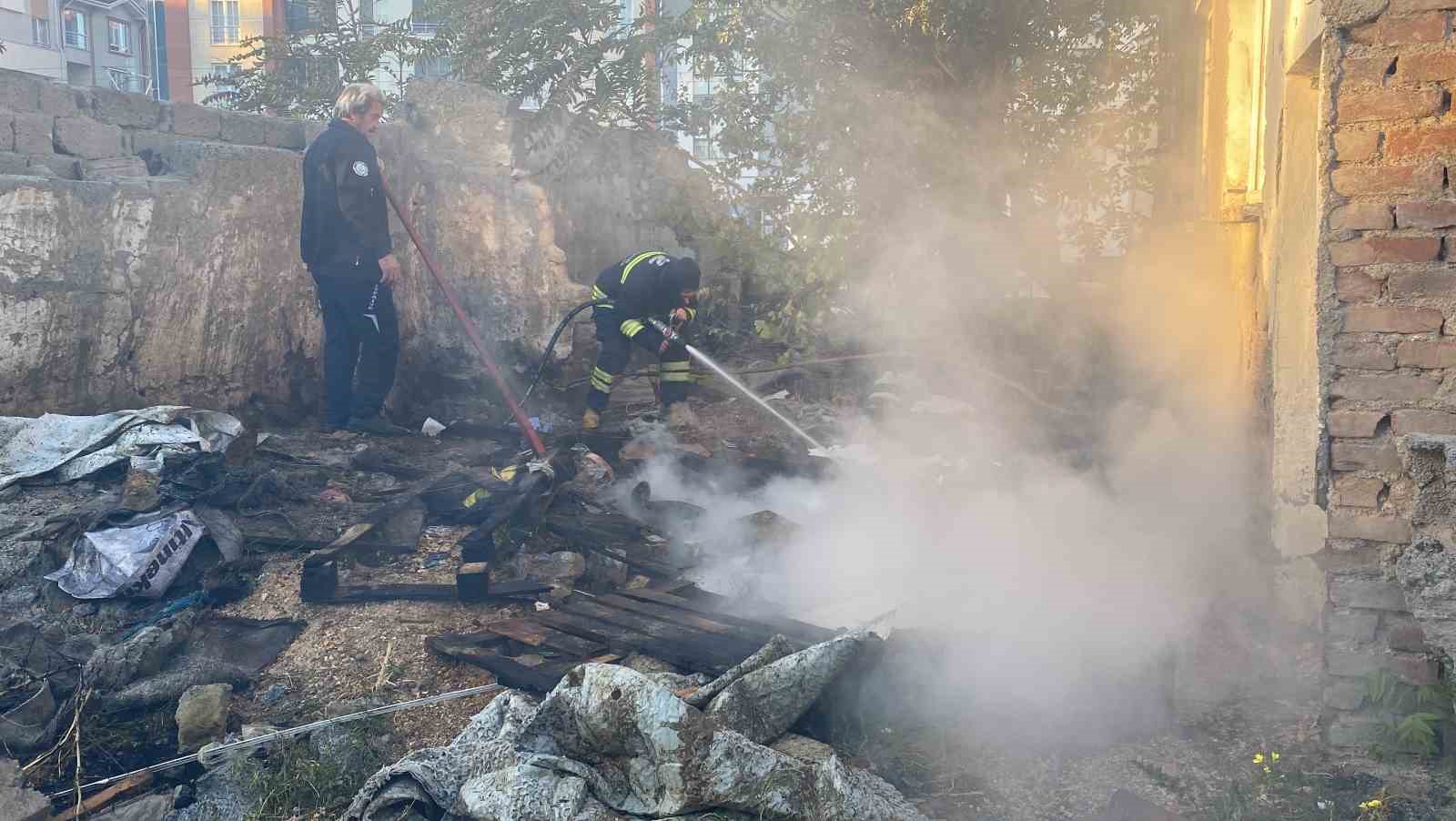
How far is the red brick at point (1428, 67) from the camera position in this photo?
3162 millimetres

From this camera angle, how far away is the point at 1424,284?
3260mm

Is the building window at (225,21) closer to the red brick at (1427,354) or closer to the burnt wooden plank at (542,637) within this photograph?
the burnt wooden plank at (542,637)

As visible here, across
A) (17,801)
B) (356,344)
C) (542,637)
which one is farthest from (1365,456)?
(356,344)

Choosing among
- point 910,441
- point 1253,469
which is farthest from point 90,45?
point 1253,469

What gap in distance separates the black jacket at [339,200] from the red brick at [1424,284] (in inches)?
249

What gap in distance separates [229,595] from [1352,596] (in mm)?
4754

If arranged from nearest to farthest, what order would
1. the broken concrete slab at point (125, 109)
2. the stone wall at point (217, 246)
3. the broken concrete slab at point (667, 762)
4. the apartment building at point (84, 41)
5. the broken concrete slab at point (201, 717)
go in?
1. the broken concrete slab at point (667, 762)
2. the broken concrete slab at point (201, 717)
3. the stone wall at point (217, 246)
4. the broken concrete slab at point (125, 109)
5. the apartment building at point (84, 41)

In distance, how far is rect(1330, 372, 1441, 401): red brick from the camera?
3301mm

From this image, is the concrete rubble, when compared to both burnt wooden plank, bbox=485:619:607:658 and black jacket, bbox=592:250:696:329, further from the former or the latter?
black jacket, bbox=592:250:696:329

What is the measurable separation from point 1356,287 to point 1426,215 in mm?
278

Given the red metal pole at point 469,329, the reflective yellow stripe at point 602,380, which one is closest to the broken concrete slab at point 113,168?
the red metal pole at point 469,329

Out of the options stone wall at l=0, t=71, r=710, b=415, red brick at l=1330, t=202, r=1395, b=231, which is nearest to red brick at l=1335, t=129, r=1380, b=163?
red brick at l=1330, t=202, r=1395, b=231

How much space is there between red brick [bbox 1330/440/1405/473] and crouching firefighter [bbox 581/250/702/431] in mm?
5324

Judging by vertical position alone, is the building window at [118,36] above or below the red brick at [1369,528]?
above
